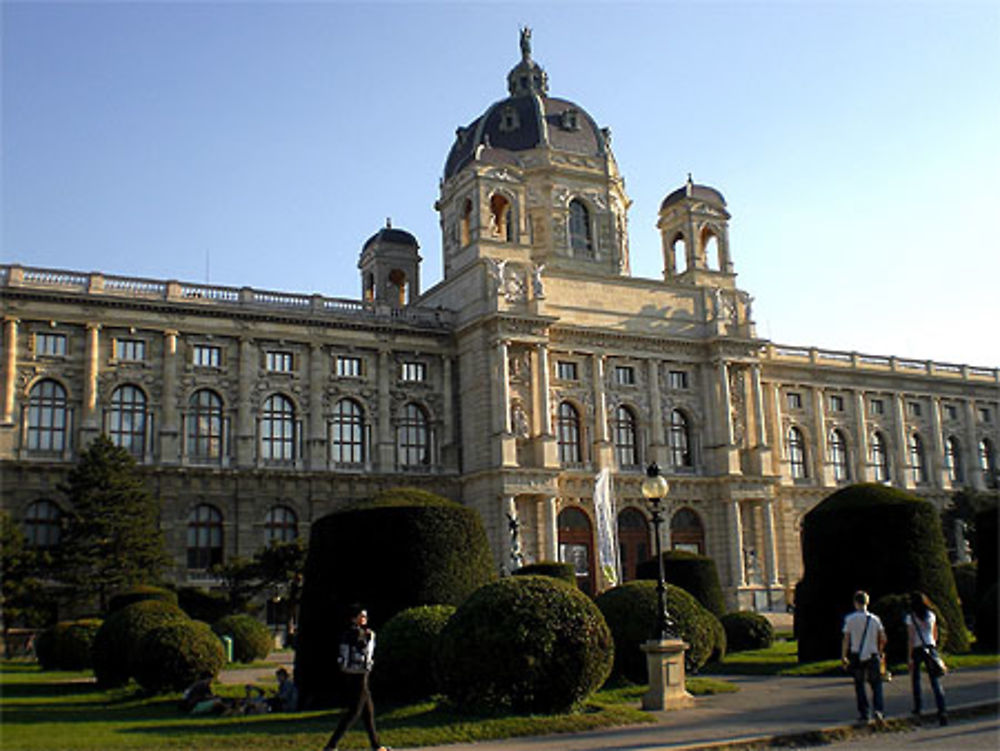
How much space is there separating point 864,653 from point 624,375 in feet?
141

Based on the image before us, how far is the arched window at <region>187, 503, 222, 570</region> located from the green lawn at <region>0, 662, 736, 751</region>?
25.6 m

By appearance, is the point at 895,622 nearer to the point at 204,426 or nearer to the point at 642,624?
the point at 642,624

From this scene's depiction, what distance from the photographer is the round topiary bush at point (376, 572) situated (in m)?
20.9

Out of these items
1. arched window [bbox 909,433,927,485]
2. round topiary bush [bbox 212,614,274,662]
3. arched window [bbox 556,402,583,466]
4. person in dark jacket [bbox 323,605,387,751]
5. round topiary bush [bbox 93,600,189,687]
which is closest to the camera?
person in dark jacket [bbox 323,605,387,751]

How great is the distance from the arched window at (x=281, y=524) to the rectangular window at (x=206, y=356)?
7653mm

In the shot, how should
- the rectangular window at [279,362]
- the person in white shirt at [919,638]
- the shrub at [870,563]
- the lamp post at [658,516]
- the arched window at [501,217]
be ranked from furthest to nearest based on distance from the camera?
1. the arched window at [501,217]
2. the rectangular window at [279,362]
3. the shrub at [870,563]
4. the lamp post at [658,516]
5. the person in white shirt at [919,638]

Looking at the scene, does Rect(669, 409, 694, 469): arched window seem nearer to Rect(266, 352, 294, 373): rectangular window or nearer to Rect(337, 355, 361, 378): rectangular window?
Rect(337, 355, 361, 378): rectangular window

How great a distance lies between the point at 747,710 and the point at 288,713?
8.70 m

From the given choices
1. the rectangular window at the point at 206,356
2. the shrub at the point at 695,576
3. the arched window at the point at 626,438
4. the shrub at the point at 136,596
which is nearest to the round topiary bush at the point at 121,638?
the shrub at the point at 136,596

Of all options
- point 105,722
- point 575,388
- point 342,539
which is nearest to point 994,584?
point 342,539

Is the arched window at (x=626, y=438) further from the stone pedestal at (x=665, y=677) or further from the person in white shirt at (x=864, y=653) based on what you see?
the person in white shirt at (x=864, y=653)

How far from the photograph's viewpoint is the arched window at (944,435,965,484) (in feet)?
238

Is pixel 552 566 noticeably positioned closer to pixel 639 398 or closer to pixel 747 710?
pixel 747 710

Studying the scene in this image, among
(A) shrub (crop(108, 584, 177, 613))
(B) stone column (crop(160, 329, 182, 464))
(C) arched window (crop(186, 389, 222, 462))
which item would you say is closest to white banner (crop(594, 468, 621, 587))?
(C) arched window (crop(186, 389, 222, 462))
